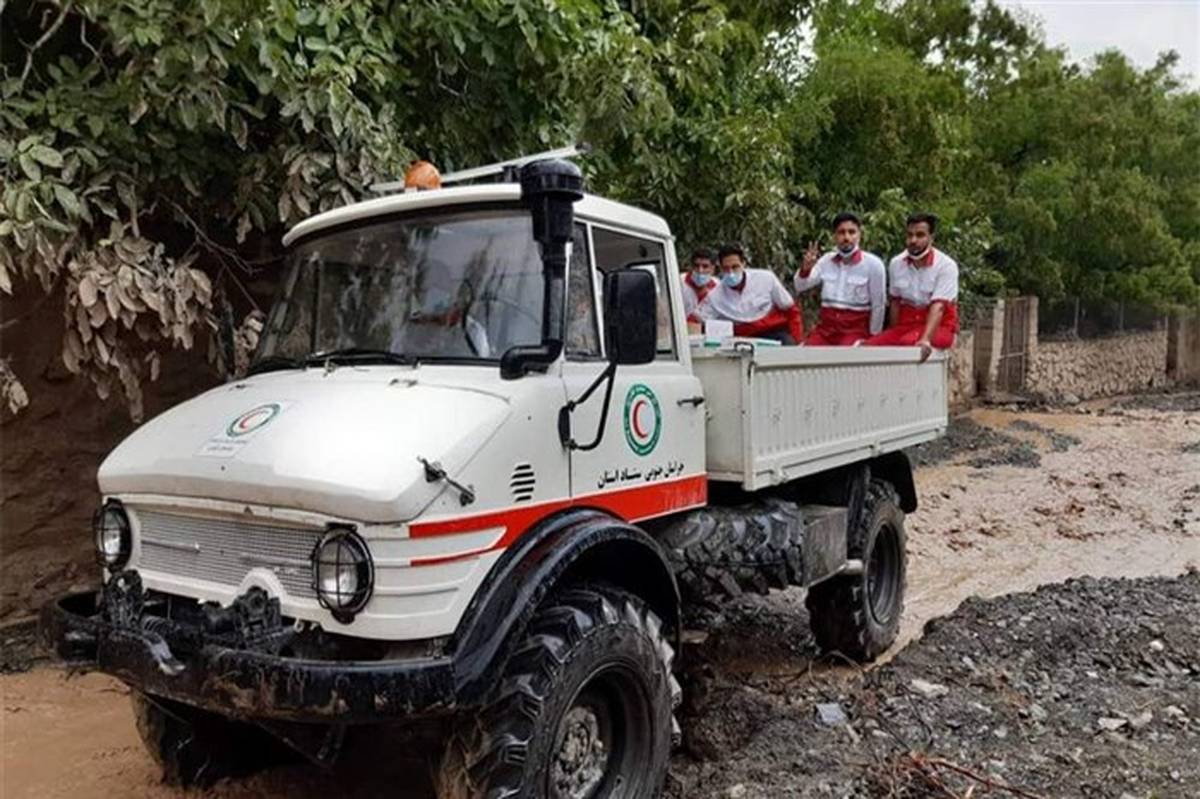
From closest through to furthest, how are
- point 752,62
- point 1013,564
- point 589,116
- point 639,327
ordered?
point 639,327
point 589,116
point 1013,564
point 752,62

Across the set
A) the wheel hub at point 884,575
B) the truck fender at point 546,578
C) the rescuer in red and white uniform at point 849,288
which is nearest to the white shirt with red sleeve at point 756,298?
the rescuer in red and white uniform at point 849,288

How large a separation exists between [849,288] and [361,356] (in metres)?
4.35

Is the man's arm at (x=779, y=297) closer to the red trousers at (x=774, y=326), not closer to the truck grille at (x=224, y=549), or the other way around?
the red trousers at (x=774, y=326)

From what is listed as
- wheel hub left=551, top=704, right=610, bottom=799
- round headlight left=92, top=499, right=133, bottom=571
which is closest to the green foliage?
round headlight left=92, top=499, right=133, bottom=571

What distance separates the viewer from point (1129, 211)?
19453mm

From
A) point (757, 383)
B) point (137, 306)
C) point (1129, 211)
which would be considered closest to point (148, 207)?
point (137, 306)

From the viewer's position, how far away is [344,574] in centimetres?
290

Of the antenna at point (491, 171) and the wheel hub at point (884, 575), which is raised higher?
the antenna at point (491, 171)

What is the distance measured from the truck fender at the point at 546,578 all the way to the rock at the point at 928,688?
5.56 ft

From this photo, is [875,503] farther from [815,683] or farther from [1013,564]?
[1013,564]

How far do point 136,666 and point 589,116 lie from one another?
4582 mm

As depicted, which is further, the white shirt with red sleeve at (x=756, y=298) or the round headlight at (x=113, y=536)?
the white shirt with red sleeve at (x=756, y=298)

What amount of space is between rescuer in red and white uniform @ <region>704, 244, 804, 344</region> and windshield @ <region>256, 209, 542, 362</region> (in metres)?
3.51

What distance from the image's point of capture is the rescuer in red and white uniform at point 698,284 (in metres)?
7.19
